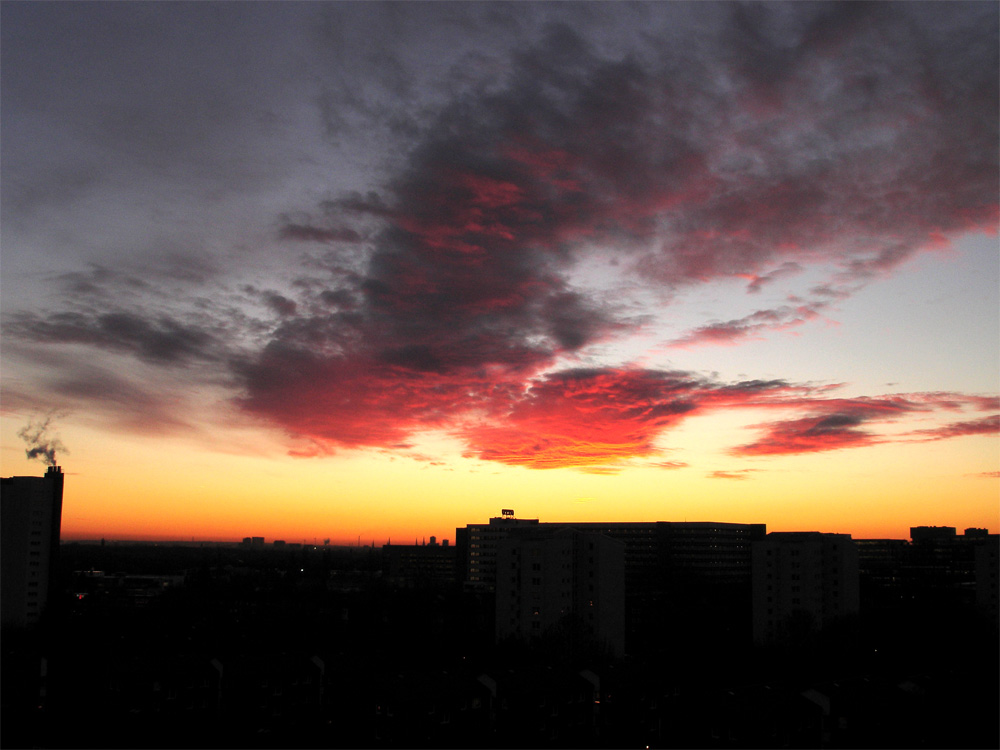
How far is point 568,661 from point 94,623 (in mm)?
38094

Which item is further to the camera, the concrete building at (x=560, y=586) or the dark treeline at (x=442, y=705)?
the concrete building at (x=560, y=586)

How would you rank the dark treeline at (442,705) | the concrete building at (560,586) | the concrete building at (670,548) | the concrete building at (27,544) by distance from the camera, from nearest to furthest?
the dark treeline at (442,705), the concrete building at (560,586), the concrete building at (27,544), the concrete building at (670,548)

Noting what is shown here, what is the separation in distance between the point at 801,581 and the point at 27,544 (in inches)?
2344

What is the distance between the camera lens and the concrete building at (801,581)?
5738cm

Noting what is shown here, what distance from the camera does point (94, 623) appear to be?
56.9 m

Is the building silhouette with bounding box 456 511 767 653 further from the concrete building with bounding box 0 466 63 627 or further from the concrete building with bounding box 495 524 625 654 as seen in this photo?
the concrete building with bounding box 0 466 63 627

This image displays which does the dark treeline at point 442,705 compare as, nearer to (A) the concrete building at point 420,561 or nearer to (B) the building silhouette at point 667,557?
(B) the building silhouette at point 667,557

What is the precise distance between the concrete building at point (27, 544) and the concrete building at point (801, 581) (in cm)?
5442

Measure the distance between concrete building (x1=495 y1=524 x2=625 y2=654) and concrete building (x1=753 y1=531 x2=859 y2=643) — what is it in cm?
1237

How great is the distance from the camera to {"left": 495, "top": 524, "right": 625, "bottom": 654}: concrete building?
5094 centimetres

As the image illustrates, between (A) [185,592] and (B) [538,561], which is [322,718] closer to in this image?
(B) [538,561]

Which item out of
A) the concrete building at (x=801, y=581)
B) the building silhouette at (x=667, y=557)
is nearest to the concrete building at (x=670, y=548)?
the building silhouette at (x=667, y=557)

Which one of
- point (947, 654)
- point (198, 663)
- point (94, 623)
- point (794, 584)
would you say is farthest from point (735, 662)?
point (94, 623)

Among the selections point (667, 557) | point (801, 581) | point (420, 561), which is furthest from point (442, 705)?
point (420, 561)
